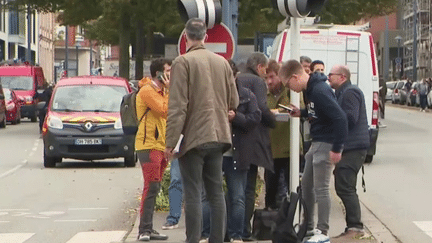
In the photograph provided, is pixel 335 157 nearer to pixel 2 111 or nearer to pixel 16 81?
pixel 2 111

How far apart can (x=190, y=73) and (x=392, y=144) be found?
865 inches

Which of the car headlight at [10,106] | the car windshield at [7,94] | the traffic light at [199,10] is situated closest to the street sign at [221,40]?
the traffic light at [199,10]

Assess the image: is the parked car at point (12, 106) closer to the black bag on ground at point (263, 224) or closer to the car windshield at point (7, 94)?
the car windshield at point (7, 94)

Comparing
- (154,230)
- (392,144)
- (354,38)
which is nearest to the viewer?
(154,230)

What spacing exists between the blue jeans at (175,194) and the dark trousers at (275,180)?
894mm

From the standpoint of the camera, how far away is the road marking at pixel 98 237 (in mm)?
12141

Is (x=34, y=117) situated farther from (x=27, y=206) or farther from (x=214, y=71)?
(x=214, y=71)

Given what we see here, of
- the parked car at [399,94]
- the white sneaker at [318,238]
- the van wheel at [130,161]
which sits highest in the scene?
the white sneaker at [318,238]

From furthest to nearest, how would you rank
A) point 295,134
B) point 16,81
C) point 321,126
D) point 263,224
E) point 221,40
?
point 16,81
point 221,40
point 295,134
point 263,224
point 321,126

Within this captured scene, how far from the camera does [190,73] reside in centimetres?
914

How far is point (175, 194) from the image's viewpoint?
12.4 meters

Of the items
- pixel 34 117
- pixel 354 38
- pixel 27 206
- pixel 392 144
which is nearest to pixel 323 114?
pixel 27 206

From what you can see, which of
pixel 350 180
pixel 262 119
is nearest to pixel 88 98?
pixel 350 180

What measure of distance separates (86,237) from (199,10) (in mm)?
2691
